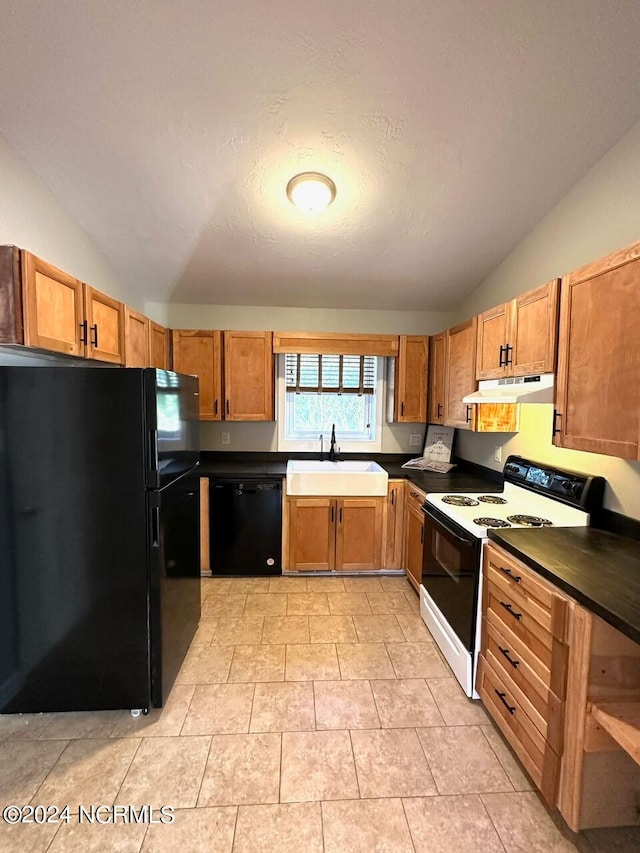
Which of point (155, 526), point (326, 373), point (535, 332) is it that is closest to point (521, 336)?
point (535, 332)

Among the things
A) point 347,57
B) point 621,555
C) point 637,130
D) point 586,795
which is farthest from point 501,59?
point 586,795

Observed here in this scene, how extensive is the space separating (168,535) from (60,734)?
3.14ft

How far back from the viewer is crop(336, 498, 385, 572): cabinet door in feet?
10.0

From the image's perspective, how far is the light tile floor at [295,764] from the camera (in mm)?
1266

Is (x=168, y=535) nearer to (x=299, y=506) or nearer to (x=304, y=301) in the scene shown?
(x=299, y=506)

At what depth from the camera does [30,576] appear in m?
1.66

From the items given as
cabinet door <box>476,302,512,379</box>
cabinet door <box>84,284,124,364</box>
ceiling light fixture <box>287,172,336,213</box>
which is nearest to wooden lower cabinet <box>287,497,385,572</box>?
cabinet door <box>476,302,512,379</box>

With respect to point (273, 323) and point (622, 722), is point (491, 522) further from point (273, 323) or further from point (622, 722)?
point (273, 323)

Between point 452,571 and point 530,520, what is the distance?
0.51 metres

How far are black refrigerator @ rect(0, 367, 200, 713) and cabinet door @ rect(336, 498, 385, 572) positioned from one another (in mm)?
1587

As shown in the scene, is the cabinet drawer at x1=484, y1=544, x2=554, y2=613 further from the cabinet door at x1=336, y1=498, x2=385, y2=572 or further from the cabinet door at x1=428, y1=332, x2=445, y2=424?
the cabinet door at x1=428, y1=332, x2=445, y2=424

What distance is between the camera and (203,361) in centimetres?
321

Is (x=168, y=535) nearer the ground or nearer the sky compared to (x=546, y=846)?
nearer the sky

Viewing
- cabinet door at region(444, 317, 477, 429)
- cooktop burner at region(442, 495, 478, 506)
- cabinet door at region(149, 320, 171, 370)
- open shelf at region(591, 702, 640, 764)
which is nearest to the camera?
open shelf at region(591, 702, 640, 764)
